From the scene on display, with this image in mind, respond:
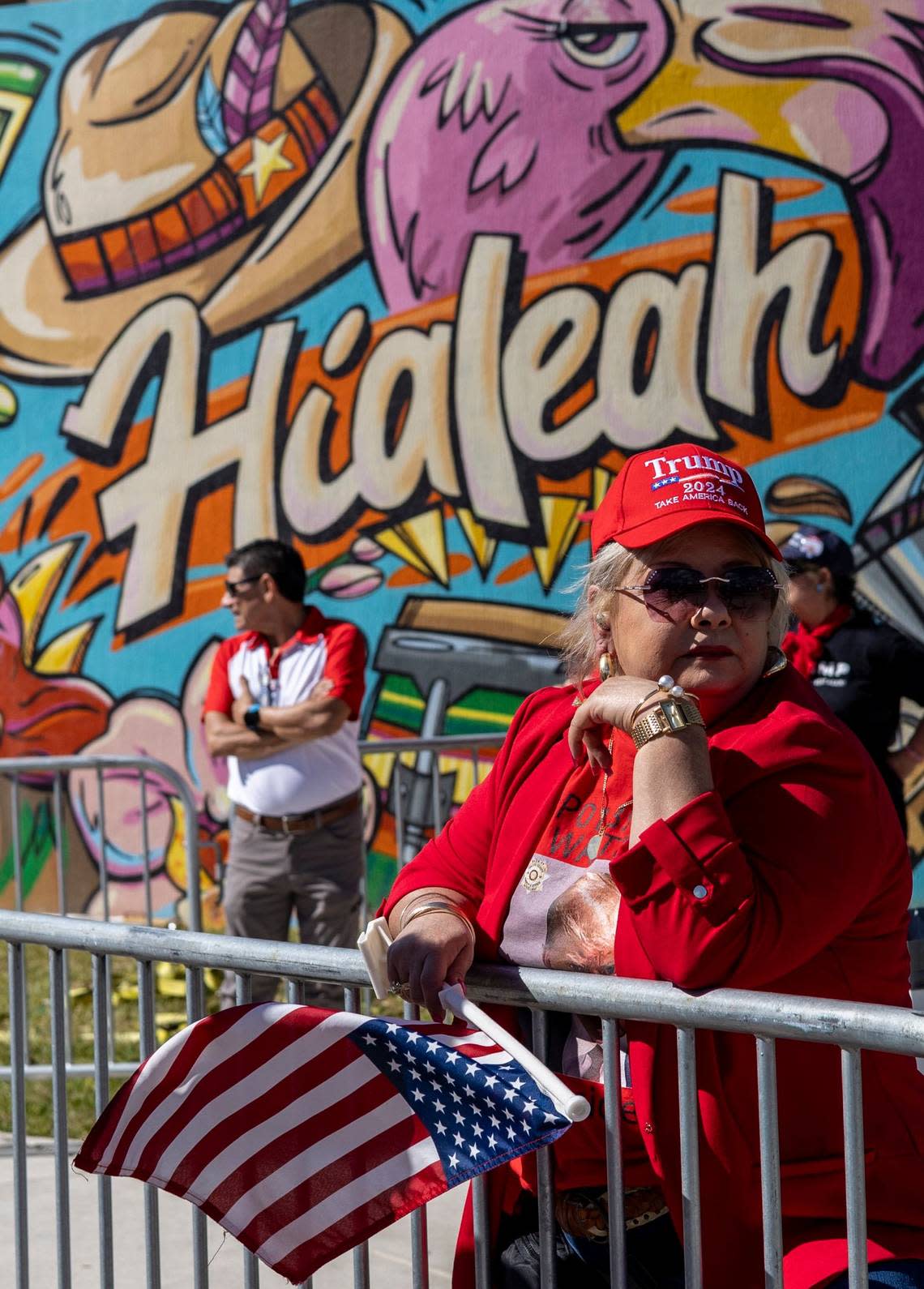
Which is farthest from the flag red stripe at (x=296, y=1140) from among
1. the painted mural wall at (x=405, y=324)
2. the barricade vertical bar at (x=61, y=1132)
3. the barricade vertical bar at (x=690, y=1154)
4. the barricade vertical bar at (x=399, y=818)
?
the painted mural wall at (x=405, y=324)

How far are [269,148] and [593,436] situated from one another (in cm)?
277

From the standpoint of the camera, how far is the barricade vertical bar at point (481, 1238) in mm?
2285

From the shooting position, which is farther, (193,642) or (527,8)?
(193,642)

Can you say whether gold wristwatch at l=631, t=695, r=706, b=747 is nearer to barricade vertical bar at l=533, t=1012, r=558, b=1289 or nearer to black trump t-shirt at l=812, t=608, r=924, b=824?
barricade vertical bar at l=533, t=1012, r=558, b=1289

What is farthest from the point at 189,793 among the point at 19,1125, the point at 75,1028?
the point at 19,1125

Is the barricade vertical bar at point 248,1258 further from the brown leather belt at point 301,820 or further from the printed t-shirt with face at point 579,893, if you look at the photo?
the brown leather belt at point 301,820

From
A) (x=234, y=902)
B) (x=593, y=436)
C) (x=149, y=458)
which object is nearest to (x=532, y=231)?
(x=593, y=436)

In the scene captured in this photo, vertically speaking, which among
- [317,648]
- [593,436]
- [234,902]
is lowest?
[234,902]

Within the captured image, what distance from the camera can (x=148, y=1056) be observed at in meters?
2.60

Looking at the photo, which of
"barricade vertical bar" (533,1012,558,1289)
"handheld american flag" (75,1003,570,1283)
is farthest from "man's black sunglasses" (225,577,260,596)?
"barricade vertical bar" (533,1012,558,1289)

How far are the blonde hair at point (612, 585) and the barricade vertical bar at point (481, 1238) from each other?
31.8 inches

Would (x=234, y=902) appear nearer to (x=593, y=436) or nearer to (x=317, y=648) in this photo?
(x=317, y=648)

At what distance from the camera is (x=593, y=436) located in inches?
344

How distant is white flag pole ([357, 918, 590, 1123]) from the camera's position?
1.97m
